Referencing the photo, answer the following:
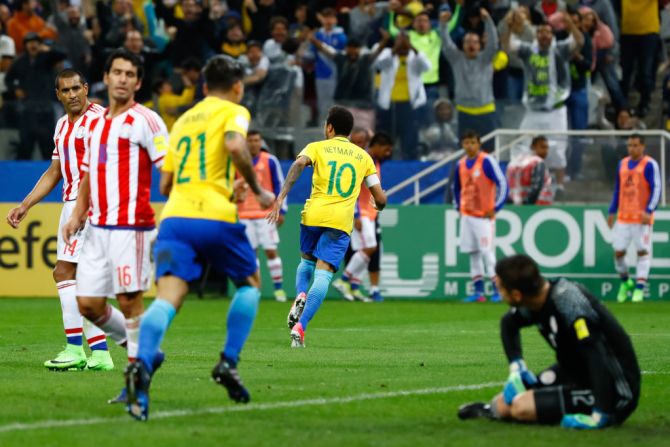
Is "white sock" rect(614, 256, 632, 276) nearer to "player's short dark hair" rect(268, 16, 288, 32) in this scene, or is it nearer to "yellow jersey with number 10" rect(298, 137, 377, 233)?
"player's short dark hair" rect(268, 16, 288, 32)

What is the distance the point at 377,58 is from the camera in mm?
23375

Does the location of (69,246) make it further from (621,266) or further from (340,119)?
(621,266)

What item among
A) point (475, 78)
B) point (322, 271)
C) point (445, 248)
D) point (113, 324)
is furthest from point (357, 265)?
point (113, 324)

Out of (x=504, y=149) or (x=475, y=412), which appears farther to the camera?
A: (x=504, y=149)

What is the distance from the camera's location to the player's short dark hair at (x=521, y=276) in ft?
24.5

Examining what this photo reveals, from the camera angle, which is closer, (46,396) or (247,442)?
(247,442)

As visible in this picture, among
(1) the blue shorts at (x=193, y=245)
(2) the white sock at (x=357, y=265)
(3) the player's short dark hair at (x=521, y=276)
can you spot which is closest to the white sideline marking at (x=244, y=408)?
(1) the blue shorts at (x=193, y=245)

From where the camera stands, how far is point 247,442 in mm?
7137

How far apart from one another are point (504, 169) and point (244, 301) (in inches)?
578

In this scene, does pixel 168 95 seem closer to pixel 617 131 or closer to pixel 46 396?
pixel 617 131

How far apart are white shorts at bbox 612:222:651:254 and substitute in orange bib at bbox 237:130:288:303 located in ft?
17.1

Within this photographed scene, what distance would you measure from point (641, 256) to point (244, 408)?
1439cm

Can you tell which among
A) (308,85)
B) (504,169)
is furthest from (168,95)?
(504,169)

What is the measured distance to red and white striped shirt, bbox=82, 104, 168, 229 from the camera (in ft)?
29.4
